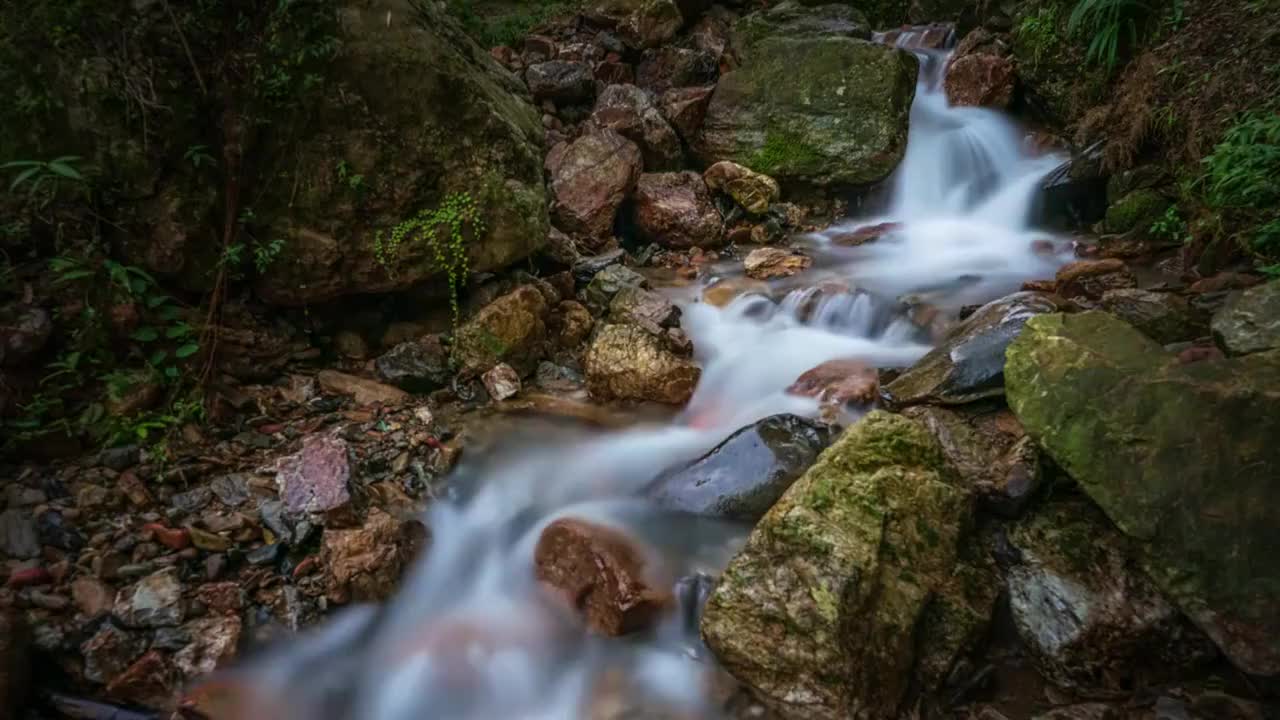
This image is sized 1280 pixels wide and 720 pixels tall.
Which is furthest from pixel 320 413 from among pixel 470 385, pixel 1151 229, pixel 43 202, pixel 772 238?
pixel 1151 229

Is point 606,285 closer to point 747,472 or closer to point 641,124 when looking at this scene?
point 747,472

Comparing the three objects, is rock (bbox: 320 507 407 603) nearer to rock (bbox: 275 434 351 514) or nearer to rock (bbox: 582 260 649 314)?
rock (bbox: 275 434 351 514)

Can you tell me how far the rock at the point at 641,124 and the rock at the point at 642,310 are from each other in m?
3.14

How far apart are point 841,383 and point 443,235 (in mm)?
3102

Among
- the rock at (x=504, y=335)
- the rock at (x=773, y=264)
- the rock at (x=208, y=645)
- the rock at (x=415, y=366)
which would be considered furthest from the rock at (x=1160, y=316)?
the rock at (x=208, y=645)

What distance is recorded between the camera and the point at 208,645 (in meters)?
2.99

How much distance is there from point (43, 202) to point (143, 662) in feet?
8.14

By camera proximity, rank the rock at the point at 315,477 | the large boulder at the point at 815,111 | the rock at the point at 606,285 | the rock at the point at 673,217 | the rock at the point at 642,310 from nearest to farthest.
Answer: the rock at the point at 315,477, the rock at the point at 642,310, the rock at the point at 606,285, the rock at the point at 673,217, the large boulder at the point at 815,111

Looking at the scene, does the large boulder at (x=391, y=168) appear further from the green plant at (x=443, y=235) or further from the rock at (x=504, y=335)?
the rock at (x=504, y=335)

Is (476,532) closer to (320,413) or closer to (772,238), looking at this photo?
(320,413)

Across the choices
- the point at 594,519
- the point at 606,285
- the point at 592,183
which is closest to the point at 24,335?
the point at 594,519

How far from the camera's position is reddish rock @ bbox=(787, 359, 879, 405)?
4.59 m

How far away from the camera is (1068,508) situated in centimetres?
313

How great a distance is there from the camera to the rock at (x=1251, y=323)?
10.2 feet
